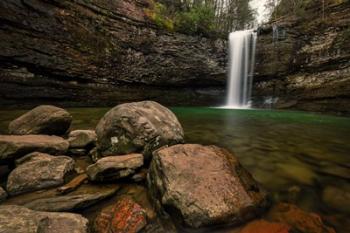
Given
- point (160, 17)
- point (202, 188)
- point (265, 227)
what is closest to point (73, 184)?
point (202, 188)

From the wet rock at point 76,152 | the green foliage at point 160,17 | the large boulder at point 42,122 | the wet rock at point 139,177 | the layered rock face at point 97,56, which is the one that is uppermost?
the green foliage at point 160,17

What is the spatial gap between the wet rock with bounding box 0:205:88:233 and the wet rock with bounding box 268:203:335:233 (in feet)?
6.20

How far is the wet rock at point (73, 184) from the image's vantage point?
8.21 feet

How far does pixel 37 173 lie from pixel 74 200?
0.77m

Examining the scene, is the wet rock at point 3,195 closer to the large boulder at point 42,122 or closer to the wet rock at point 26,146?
the wet rock at point 26,146

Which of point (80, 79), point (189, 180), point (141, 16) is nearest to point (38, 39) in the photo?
point (80, 79)

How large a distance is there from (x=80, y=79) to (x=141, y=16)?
18.9 ft

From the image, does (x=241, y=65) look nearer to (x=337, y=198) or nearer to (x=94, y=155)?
(x=337, y=198)

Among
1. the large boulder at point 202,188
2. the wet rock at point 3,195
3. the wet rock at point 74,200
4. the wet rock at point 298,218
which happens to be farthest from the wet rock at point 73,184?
the wet rock at point 298,218

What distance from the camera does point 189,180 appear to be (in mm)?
2318

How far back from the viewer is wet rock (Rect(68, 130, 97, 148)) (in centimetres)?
388

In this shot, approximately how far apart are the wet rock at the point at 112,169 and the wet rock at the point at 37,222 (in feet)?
2.78

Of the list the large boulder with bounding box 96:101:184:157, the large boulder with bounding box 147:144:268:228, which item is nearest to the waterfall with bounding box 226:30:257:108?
the large boulder with bounding box 96:101:184:157

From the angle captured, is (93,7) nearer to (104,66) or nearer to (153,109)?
(104,66)
